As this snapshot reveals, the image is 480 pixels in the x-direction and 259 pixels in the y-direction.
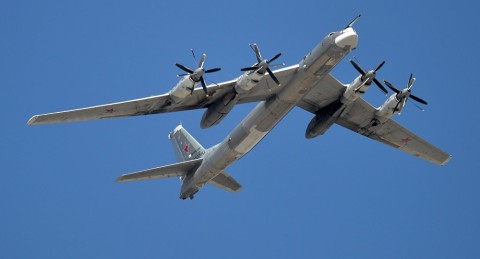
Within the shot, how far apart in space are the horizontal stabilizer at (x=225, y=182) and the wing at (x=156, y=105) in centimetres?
699

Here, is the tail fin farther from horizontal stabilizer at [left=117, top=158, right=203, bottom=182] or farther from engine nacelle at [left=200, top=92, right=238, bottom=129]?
engine nacelle at [left=200, top=92, right=238, bottom=129]

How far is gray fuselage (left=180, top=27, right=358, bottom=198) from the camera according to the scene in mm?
41625

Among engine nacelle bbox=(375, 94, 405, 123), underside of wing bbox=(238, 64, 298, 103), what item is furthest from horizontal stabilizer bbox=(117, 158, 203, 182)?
engine nacelle bbox=(375, 94, 405, 123)

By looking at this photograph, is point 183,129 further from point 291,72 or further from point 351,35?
point 351,35

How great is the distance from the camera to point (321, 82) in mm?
47188

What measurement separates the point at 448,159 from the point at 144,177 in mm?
19320

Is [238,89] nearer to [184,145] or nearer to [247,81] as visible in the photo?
[247,81]

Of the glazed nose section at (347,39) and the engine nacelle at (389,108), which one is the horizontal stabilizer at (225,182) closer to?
the engine nacelle at (389,108)

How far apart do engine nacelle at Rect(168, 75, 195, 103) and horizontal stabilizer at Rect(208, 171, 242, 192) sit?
31.4ft

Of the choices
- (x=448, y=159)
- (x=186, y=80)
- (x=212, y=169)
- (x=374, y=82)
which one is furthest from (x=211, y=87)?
(x=448, y=159)

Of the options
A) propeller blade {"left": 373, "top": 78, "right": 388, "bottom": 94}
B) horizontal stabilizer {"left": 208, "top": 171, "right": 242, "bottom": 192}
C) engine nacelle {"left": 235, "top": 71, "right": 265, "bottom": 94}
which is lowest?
horizontal stabilizer {"left": 208, "top": 171, "right": 242, "bottom": 192}

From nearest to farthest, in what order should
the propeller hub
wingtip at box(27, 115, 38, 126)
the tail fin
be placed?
wingtip at box(27, 115, 38, 126) < the propeller hub < the tail fin

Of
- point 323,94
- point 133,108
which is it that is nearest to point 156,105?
point 133,108

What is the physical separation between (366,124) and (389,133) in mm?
2006
